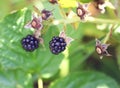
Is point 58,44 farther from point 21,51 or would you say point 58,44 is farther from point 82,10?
point 21,51

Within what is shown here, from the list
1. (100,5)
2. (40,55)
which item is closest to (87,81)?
(40,55)

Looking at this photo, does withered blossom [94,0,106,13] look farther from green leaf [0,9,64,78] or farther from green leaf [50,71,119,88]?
green leaf [50,71,119,88]

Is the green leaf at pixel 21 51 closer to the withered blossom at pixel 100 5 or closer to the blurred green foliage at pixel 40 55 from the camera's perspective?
the blurred green foliage at pixel 40 55

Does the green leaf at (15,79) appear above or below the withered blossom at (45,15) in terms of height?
below

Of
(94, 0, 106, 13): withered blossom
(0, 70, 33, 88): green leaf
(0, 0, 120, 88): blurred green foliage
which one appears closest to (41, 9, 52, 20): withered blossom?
(0, 0, 120, 88): blurred green foliage

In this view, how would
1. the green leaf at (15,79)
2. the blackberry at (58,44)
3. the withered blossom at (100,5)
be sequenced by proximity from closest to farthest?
the blackberry at (58,44), the withered blossom at (100,5), the green leaf at (15,79)

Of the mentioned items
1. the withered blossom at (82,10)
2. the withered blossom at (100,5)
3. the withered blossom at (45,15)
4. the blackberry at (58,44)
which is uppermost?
the withered blossom at (100,5)

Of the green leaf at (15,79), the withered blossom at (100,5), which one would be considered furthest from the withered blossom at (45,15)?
the green leaf at (15,79)

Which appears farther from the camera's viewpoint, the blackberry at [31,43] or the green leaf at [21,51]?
the green leaf at [21,51]
